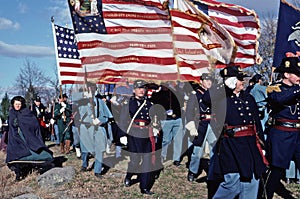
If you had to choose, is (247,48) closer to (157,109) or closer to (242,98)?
(157,109)

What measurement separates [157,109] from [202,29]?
2.09 m

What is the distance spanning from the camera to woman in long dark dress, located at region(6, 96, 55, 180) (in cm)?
776

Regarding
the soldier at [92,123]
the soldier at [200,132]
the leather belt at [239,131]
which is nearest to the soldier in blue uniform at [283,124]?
the leather belt at [239,131]

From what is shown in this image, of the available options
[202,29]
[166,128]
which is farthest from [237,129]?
[166,128]

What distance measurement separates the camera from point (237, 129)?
4652mm

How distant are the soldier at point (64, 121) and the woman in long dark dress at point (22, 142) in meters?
2.76

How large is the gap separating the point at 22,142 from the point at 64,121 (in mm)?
3361

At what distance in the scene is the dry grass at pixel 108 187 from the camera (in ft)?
21.2

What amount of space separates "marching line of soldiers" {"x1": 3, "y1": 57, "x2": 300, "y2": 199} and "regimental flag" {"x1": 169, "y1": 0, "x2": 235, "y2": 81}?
34 centimetres

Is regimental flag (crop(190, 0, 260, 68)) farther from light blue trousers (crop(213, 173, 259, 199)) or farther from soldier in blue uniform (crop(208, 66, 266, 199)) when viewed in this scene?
light blue trousers (crop(213, 173, 259, 199))

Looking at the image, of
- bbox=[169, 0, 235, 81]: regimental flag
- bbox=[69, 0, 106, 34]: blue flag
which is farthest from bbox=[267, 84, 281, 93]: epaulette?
bbox=[69, 0, 106, 34]: blue flag

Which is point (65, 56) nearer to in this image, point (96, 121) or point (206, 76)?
point (96, 121)

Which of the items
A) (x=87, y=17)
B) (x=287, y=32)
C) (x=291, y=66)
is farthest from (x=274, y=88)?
(x=87, y=17)

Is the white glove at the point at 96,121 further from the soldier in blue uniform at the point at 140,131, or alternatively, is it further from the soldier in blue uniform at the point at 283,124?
the soldier in blue uniform at the point at 283,124
